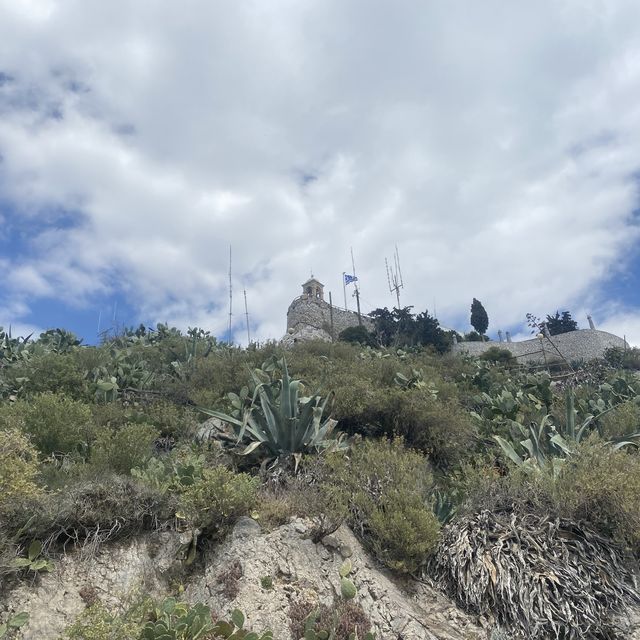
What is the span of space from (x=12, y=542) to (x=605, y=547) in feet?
18.4

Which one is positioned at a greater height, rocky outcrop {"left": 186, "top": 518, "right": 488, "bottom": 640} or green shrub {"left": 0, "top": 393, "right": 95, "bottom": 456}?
green shrub {"left": 0, "top": 393, "right": 95, "bottom": 456}

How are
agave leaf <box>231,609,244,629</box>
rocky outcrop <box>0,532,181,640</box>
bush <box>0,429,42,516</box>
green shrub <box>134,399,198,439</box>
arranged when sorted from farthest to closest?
green shrub <box>134,399,198,439</box>, bush <box>0,429,42,516</box>, rocky outcrop <box>0,532,181,640</box>, agave leaf <box>231,609,244,629</box>

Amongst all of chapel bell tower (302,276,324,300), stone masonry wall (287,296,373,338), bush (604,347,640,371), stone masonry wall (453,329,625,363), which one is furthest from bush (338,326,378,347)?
chapel bell tower (302,276,324,300)

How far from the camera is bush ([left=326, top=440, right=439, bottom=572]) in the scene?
5516mm

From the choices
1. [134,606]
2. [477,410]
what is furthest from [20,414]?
[477,410]

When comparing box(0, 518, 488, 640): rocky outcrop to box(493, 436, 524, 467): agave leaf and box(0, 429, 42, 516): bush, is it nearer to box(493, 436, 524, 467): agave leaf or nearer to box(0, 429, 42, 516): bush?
box(0, 429, 42, 516): bush

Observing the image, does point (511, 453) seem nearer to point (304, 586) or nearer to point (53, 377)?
point (304, 586)

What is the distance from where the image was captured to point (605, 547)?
5723 mm

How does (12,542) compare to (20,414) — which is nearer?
(12,542)

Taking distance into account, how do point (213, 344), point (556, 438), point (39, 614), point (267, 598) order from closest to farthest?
point (39, 614) → point (267, 598) → point (556, 438) → point (213, 344)

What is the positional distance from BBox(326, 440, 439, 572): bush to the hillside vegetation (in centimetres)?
2

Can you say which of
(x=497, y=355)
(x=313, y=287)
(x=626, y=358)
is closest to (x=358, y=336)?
(x=497, y=355)

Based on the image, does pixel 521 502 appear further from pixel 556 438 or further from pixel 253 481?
pixel 253 481

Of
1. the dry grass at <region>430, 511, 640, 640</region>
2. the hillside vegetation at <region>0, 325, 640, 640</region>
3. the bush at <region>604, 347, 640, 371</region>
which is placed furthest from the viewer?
the bush at <region>604, 347, 640, 371</region>
